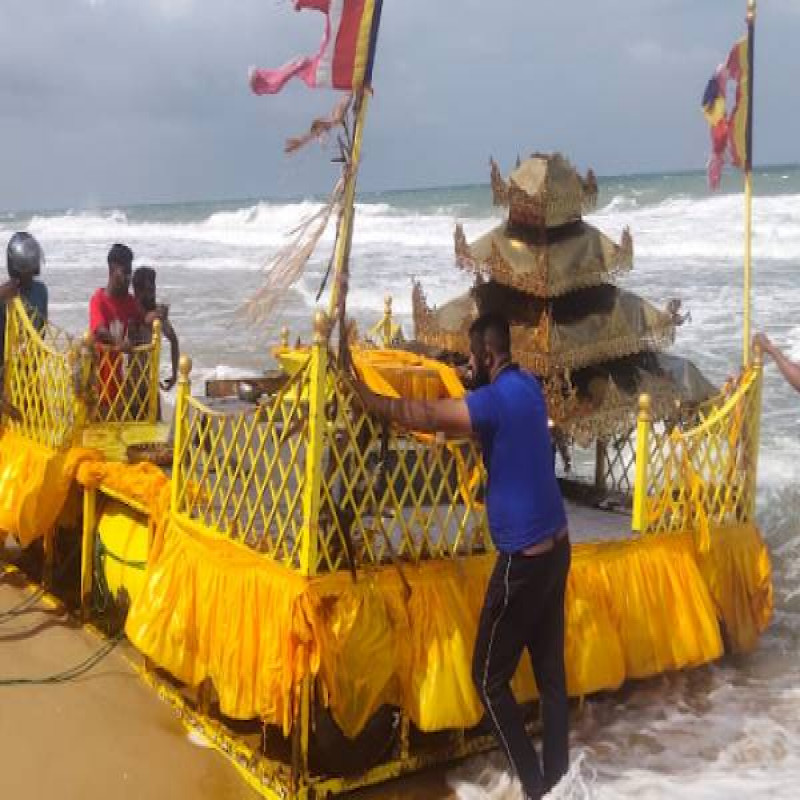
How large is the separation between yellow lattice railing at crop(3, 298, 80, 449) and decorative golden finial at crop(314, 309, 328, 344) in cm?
261

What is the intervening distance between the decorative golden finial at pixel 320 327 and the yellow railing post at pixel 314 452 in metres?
0.02

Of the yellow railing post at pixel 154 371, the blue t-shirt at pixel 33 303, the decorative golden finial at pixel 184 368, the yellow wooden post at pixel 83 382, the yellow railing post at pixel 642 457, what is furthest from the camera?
→ the yellow railing post at pixel 154 371

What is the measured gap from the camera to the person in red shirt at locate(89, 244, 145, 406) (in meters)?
6.90

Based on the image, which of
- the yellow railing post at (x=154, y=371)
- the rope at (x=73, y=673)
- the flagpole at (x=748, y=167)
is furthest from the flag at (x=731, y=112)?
the rope at (x=73, y=673)

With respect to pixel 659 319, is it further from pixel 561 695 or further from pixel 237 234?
pixel 237 234

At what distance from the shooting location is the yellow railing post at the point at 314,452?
380cm

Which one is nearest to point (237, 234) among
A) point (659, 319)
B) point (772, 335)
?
point (772, 335)

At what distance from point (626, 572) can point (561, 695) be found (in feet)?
3.55

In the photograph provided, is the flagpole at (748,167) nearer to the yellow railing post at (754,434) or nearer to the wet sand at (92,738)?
the yellow railing post at (754,434)

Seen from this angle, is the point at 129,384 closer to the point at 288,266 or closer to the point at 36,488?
the point at 36,488

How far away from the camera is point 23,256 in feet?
20.7

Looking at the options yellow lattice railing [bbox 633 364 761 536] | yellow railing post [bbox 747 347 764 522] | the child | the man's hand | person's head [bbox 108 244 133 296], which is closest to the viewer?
yellow lattice railing [bbox 633 364 761 536]

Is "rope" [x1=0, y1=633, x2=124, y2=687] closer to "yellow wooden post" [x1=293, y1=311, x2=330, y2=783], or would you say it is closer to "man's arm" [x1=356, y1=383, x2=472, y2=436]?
"yellow wooden post" [x1=293, y1=311, x2=330, y2=783]

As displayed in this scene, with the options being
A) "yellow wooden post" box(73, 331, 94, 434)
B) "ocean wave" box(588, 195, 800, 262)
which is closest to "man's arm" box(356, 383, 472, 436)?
"yellow wooden post" box(73, 331, 94, 434)
